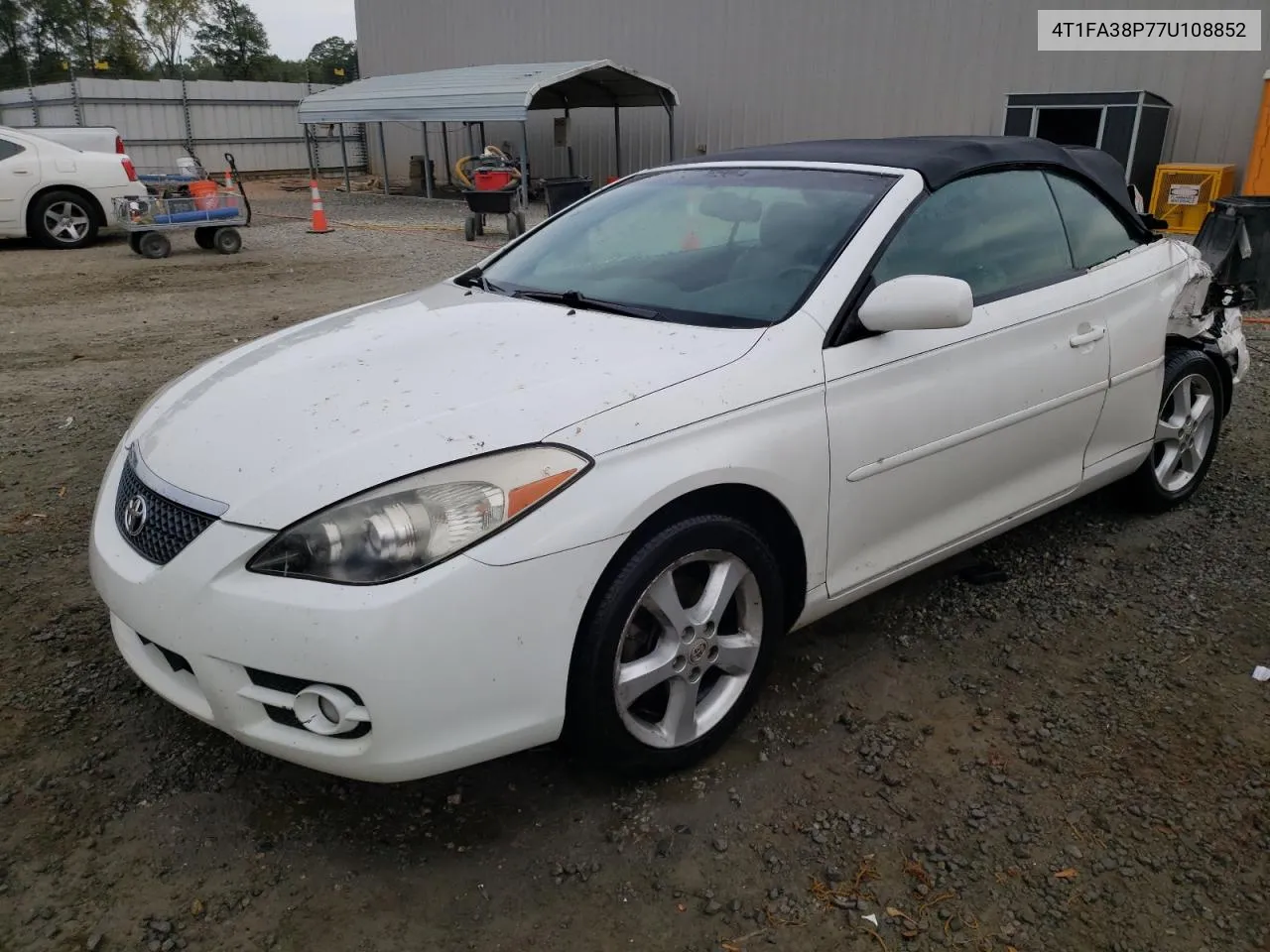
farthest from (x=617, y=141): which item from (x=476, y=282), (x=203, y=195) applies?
(x=476, y=282)

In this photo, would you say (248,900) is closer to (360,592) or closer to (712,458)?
(360,592)

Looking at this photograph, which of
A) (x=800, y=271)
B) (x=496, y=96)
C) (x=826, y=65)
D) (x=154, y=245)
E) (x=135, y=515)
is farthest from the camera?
(x=496, y=96)

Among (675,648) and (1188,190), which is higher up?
(1188,190)

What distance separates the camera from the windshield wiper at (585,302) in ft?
9.16

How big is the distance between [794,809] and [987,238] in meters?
1.96

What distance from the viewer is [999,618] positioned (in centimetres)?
336

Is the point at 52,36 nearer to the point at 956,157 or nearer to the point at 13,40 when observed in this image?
the point at 13,40

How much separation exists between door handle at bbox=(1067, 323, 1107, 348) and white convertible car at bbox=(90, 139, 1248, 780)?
0.06ft

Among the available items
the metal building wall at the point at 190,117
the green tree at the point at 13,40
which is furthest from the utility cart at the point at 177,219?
the green tree at the point at 13,40

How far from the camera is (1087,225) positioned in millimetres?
3619

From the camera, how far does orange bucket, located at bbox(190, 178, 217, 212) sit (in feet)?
38.7

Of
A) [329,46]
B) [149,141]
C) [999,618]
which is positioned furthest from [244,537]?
[329,46]

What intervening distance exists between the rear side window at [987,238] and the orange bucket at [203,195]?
35.8ft

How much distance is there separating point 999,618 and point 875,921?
5.06 feet
